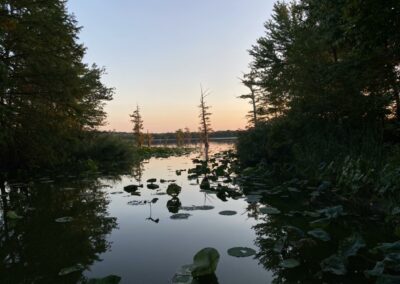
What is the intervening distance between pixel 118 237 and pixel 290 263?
2687 mm

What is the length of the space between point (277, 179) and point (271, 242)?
5966 millimetres

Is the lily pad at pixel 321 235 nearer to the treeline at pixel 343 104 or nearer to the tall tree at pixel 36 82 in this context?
the treeline at pixel 343 104

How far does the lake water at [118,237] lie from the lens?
12.0ft

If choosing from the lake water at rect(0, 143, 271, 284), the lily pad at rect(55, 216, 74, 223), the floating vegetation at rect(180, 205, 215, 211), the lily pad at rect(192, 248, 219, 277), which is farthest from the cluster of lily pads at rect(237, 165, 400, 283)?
the lily pad at rect(55, 216, 74, 223)

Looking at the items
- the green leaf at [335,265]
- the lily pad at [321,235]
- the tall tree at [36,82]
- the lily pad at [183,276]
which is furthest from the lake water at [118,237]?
the tall tree at [36,82]

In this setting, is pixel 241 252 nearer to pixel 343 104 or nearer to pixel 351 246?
pixel 351 246

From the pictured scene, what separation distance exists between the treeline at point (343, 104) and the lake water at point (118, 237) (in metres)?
2.94

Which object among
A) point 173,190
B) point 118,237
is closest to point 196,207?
point 173,190

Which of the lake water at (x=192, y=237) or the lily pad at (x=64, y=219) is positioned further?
the lily pad at (x=64, y=219)

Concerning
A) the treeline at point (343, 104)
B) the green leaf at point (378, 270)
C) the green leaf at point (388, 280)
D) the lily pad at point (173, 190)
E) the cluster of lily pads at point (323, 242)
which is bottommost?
the cluster of lily pads at point (323, 242)

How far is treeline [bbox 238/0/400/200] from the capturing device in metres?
6.02

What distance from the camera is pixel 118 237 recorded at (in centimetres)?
506

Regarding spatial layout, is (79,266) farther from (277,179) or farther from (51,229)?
(277,179)

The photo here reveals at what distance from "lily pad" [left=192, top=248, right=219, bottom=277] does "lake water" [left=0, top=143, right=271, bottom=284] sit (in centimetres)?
20
